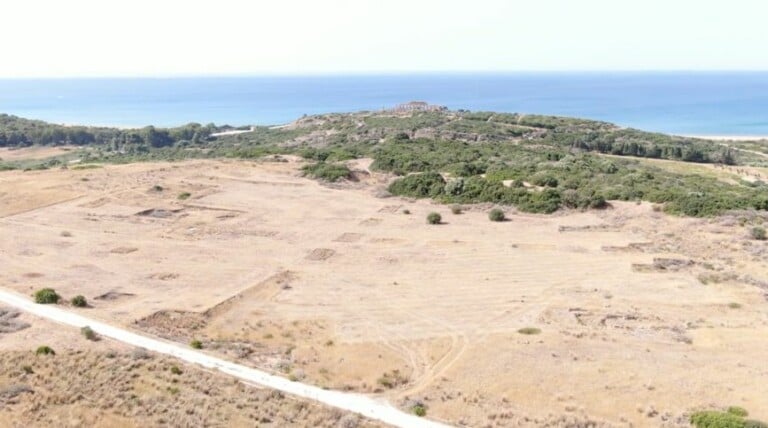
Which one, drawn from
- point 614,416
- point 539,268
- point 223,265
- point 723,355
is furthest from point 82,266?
point 723,355

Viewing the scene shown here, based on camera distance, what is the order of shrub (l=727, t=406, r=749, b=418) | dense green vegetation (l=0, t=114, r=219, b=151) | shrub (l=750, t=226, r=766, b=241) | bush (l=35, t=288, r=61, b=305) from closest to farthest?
1. shrub (l=727, t=406, r=749, b=418)
2. bush (l=35, t=288, r=61, b=305)
3. shrub (l=750, t=226, r=766, b=241)
4. dense green vegetation (l=0, t=114, r=219, b=151)

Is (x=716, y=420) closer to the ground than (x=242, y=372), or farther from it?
farther from it

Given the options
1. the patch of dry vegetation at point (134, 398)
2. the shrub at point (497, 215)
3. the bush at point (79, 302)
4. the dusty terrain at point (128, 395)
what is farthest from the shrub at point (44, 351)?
the shrub at point (497, 215)

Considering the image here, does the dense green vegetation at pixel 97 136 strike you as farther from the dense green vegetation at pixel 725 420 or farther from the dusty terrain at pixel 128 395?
the dense green vegetation at pixel 725 420

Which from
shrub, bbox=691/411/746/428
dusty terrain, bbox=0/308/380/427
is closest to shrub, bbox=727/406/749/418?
shrub, bbox=691/411/746/428

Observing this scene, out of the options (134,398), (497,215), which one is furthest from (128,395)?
(497,215)

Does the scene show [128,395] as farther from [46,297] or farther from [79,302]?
[46,297]

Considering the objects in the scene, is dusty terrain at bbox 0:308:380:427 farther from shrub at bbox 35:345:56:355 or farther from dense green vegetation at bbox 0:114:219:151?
dense green vegetation at bbox 0:114:219:151
